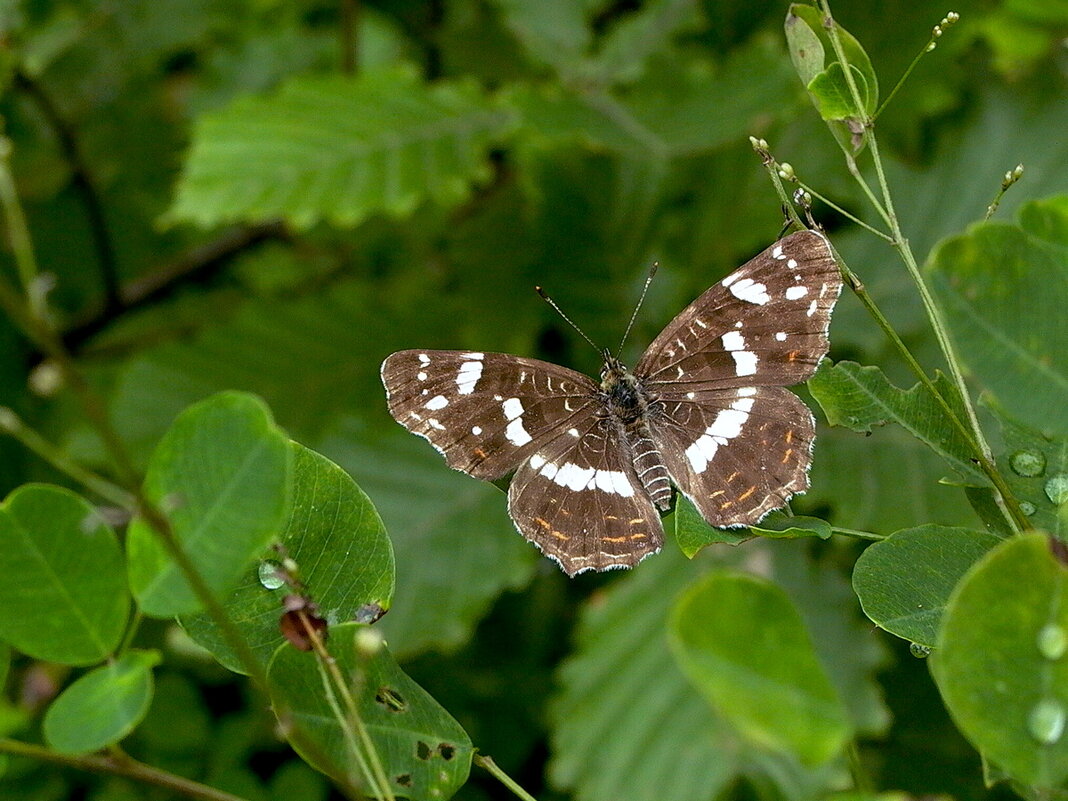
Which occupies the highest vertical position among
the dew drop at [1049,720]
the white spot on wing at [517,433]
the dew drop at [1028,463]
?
the dew drop at [1049,720]

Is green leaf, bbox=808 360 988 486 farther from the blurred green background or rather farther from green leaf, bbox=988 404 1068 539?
the blurred green background

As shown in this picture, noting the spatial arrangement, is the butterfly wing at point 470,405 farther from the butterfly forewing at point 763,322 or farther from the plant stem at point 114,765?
the plant stem at point 114,765

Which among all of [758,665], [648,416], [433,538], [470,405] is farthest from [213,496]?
[433,538]

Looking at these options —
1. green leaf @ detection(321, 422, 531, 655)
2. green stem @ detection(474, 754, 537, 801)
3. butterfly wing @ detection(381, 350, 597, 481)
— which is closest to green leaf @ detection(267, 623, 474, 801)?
green stem @ detection(474, 754, 537, 801)

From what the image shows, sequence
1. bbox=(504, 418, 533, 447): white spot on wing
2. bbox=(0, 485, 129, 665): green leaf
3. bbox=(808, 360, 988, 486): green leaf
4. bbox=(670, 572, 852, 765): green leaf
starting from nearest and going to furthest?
bbox=(670, 572, 852, 765): green leaf, bbox=(0, 485, 129, 665): green leaf, bbox=(808, 360, 988, 486): green leaf, bbox=(504, 418, 533, 447): white spot on wing

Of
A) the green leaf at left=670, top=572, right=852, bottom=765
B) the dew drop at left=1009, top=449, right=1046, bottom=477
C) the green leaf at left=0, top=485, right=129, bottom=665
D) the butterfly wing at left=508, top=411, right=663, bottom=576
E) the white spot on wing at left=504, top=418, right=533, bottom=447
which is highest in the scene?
the green leaf at left=670, top=572, right=852, bottom=765

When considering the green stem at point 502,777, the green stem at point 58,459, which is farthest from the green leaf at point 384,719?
the green stem at point 58,459

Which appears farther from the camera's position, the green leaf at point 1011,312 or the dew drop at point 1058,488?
the dew drop at point 1058,488
